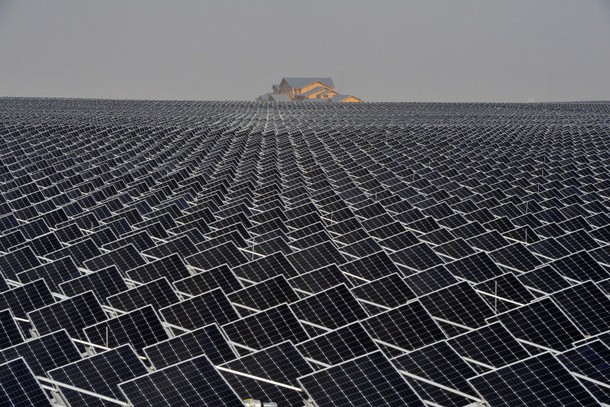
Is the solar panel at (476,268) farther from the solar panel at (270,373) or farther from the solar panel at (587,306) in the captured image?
the solar panel at (270,373)

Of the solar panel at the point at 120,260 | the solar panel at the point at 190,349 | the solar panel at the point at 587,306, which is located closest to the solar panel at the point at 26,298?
the solar panel at the point at 120,260

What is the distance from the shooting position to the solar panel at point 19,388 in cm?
2006

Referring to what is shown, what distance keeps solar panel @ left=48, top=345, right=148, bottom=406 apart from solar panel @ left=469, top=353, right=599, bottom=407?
743 centimetres

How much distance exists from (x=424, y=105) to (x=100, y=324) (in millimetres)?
118478

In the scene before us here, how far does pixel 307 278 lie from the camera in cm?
3091

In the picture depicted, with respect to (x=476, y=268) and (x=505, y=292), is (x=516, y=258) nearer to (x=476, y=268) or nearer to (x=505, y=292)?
(x=476, y=268)

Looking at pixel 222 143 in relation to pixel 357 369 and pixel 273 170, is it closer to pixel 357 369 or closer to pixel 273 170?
pixel 273 170

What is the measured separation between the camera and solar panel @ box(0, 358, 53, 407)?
2006cm

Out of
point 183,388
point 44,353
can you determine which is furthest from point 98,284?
point 183,388

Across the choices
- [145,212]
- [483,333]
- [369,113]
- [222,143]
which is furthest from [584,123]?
[483,333]

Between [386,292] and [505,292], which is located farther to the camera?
[505,292]

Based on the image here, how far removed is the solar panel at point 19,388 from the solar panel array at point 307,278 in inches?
1.4

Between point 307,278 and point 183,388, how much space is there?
10928mm

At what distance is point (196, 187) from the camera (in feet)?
179
